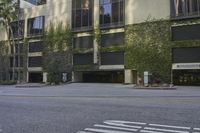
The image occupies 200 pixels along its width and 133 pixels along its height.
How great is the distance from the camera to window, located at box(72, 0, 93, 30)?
47647 mm

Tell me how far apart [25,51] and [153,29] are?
25135 millimetres

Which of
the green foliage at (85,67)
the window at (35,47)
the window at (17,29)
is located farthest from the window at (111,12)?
the window at (17,29)

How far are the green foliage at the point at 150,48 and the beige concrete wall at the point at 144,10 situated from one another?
2.82 feet

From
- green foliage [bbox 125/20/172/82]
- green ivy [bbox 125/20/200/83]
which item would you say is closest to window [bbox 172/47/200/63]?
green ivy [bbox 125/20/200/83]

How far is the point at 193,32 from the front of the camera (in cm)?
3872

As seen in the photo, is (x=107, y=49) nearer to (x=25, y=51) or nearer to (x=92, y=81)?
(x=92, y=81)

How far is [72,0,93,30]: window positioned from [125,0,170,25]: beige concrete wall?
6.38 metres

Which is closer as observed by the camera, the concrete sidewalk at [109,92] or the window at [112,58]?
the concrete sidewalk at [109,92]

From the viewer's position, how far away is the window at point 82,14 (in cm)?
4765

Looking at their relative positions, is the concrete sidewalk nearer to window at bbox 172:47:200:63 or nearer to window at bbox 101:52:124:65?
window at bbox 172:47:200:63

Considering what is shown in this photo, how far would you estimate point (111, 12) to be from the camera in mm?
45594

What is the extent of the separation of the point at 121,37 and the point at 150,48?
519cm

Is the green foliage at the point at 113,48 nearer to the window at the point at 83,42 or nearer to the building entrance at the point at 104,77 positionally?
the window at the point at 83,42

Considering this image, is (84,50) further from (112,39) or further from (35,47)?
(35,47)
